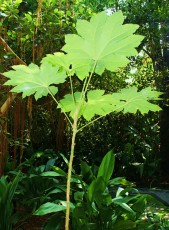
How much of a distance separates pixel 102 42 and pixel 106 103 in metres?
0.20

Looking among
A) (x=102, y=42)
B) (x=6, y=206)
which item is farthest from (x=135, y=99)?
(x=6, y=206)

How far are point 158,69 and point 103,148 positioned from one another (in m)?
2.30

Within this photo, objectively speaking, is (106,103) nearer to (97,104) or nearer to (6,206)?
(97,104)

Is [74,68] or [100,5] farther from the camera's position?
[100,5]

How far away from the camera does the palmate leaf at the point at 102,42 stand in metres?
0.90

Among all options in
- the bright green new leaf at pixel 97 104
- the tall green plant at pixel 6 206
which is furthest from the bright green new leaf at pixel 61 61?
the tall green plant at pixel 6 206

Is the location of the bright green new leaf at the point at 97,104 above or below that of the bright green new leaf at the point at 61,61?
below

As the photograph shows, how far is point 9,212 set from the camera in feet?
9.64

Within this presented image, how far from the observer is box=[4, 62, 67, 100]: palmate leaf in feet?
3.29

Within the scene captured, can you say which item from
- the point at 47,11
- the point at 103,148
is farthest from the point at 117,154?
the point at 47,11

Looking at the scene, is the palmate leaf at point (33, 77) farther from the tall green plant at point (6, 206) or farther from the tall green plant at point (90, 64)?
the tall green plant at point (6, 206)

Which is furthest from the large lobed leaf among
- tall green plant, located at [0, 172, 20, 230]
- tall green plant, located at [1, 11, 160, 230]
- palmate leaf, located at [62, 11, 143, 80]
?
tall green plant, located at [0, 172, 20, 230]

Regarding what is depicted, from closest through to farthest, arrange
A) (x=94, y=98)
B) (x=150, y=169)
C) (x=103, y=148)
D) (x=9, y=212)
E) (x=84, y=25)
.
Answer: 1. (x=84, y=25)
2. (x=94, y=98)
3. (x=9, y=212)
4. (x=150, y=169)
5. (x=103, y=148)

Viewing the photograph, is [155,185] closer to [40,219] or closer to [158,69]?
Answer: [158,69]
